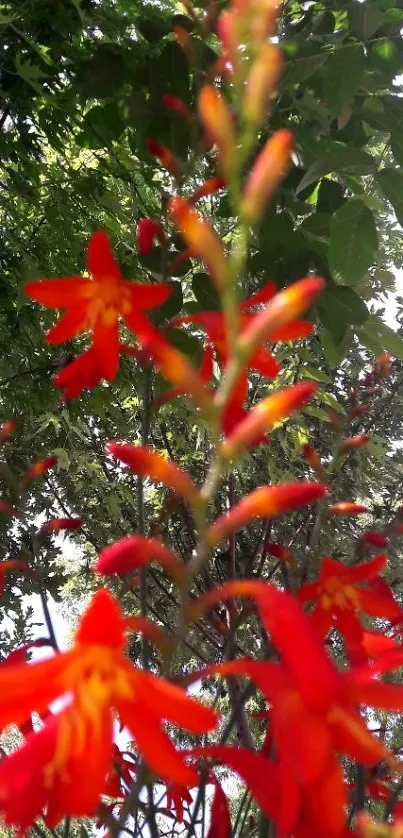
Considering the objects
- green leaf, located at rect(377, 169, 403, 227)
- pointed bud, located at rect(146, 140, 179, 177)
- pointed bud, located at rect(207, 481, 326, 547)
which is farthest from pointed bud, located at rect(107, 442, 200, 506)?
green leaf, located at rect(377, 169, 403, 227)

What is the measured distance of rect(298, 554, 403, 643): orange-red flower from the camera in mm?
702

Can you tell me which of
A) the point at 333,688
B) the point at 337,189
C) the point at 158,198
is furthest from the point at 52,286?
the point at 158,198

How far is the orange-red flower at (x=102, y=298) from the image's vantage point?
78 cm

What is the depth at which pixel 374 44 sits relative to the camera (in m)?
1.24

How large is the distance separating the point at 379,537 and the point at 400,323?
13.6 ft

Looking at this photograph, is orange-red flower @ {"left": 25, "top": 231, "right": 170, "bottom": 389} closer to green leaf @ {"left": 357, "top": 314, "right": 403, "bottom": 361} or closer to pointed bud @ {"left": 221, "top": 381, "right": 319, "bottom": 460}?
pointed bud @ {"left": 221, "top": 381, "right": 319, "bottom": 460}

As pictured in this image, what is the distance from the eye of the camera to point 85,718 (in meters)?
0.46

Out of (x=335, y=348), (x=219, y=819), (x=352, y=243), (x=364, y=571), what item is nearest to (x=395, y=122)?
(x=352, y=243)

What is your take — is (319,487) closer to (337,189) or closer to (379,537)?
(379,537)

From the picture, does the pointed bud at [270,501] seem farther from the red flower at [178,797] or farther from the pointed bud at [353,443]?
the red flower at [178,797]

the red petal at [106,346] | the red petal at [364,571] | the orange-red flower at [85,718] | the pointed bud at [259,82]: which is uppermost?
the red petal at [106,346]

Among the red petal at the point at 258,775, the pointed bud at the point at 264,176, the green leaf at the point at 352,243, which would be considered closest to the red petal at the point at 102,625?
the red petal at the point at 258,775

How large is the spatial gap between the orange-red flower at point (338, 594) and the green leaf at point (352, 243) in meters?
0.49

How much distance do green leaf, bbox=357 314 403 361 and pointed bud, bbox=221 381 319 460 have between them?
844 millimetres
